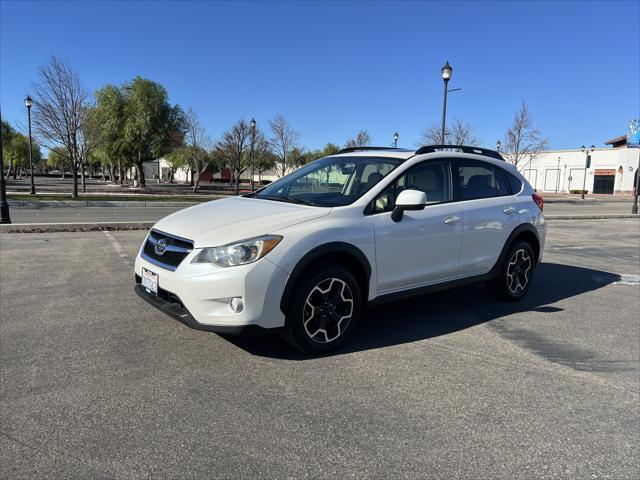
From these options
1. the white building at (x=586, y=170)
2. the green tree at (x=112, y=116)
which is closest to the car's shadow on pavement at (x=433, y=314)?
the green tree at (x=112, y=116)

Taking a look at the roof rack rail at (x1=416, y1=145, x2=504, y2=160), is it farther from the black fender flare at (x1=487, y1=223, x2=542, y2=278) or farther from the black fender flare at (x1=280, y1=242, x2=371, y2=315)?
the black fender flare at (x1=280, y1=242, x2=371, y2=315)

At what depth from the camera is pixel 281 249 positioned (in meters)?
3.70

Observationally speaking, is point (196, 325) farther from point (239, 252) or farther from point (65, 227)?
point (65, 227)

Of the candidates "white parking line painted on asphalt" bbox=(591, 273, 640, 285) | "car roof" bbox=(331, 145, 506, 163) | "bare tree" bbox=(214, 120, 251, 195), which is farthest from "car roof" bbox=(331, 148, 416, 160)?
"bare tree" bbox=(214, 120, 251, 195)

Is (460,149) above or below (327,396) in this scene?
above

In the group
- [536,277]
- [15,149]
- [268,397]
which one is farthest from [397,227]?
[15,149]

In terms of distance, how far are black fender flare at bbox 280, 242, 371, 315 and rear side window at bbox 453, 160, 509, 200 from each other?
5.27 ft

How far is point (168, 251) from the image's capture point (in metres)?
4.00

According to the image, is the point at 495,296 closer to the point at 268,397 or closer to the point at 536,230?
the point at 536,230

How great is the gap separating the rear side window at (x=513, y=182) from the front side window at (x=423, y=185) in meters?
1.23

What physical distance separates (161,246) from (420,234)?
93.0 inches

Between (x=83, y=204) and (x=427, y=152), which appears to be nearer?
(x=427, y=152)

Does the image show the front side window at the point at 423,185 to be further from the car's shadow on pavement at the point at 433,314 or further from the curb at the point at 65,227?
the curb at the point at 65,227

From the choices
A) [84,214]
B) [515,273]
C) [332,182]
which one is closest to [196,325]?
[332,182]
